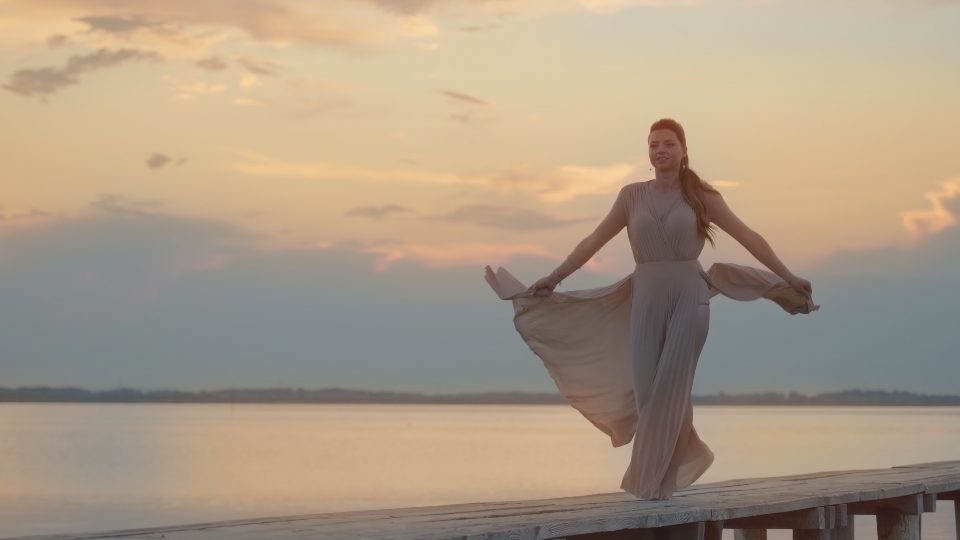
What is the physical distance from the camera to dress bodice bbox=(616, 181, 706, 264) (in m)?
6.79

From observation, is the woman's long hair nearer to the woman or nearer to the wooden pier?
the woman

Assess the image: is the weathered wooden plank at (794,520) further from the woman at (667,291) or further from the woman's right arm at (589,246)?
the woman's right arm at (589,246)

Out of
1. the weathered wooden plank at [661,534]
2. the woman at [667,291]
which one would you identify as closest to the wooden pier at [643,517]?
the weathered wooden plank at [661,534]

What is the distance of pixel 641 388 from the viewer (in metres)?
6.87

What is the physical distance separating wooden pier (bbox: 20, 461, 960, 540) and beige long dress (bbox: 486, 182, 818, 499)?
12.2 inches

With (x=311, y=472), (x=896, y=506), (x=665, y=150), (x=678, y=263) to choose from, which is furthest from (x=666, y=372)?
(x=311, y=472)

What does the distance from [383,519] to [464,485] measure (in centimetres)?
3150

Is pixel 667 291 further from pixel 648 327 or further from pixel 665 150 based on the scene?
pixel 665 150

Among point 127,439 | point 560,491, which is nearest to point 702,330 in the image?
point 560,491

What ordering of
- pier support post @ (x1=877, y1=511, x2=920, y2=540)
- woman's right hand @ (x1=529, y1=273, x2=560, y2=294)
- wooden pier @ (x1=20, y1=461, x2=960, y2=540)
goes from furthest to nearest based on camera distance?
pier support post @ (x1=877, y1=511, x2=920, y2=540) < woman's right hand @ (x1=529, y1=273, x2=560, y2=294) < wooden pier @ (x1=20, y1=461, x2=960, y2=540)

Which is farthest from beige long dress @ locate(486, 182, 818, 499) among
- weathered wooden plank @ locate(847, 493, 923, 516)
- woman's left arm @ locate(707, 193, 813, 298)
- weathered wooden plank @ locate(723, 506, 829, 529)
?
weathered wooden plank @ locate(847, 493, 923, 516)

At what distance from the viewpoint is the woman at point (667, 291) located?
6793 millimetres

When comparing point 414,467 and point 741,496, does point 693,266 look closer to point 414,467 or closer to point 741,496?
point 741,496

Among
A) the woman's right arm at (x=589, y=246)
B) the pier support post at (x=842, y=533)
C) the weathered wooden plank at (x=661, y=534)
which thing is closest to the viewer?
the weathered wooden plank at (x=661, y=534)
